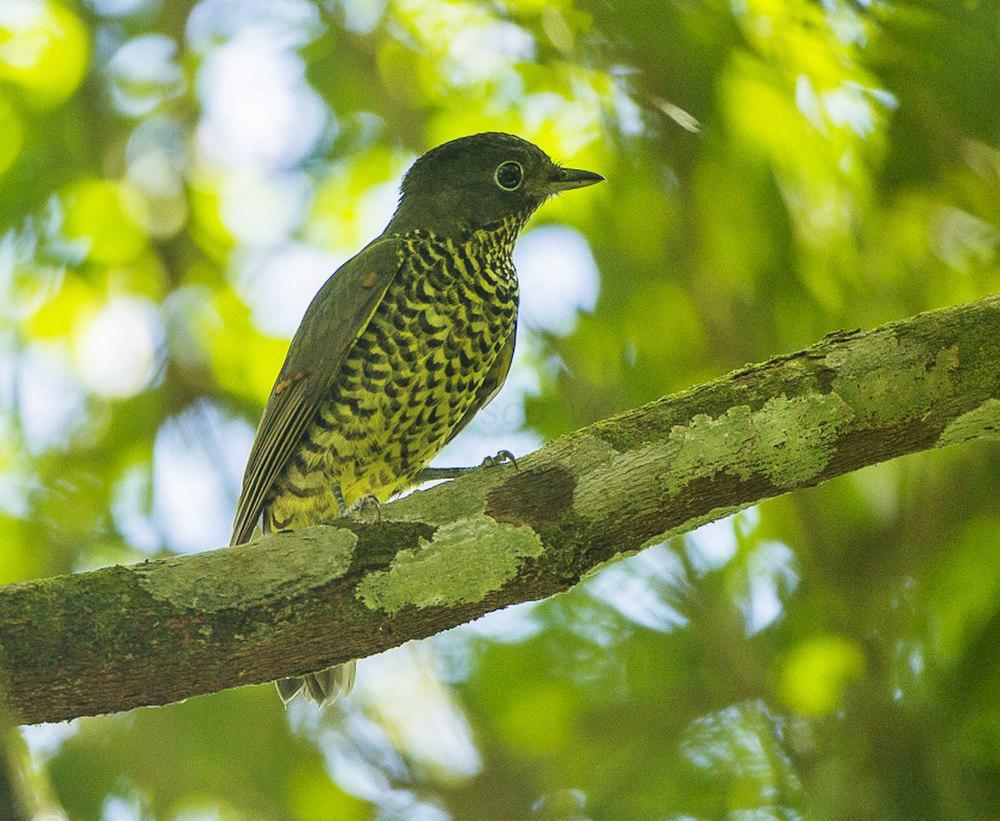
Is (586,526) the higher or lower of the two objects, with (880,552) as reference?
lower

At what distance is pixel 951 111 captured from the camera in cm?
364

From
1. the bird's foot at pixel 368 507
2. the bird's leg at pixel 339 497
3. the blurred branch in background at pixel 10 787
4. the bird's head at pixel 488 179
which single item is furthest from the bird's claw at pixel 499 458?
the blurred branch in background at pixel 10 787

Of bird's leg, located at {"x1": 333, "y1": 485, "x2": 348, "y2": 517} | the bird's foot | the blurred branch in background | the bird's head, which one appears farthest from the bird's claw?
the blurred branch in background

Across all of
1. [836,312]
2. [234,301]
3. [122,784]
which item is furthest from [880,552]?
[234,301]

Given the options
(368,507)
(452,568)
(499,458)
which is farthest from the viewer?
(499,458)

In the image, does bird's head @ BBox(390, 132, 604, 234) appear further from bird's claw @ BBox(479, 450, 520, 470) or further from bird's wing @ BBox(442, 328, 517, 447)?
bird's claw @ BBox(479, 450, 520, 470)

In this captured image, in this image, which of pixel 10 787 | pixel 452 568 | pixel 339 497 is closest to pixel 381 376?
pixel 339 497

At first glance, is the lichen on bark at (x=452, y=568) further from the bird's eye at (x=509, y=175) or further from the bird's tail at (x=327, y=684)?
the bird's eye at (x=509, y=175)

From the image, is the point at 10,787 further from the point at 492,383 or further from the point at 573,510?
the point at 492,383

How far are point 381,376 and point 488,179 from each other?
3.35 feet

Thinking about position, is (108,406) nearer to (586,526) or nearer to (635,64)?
(635,64)

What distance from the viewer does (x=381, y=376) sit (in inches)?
161

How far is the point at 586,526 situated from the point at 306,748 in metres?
2.68

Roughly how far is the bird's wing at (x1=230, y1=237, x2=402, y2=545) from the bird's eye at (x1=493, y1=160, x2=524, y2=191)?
535mm
